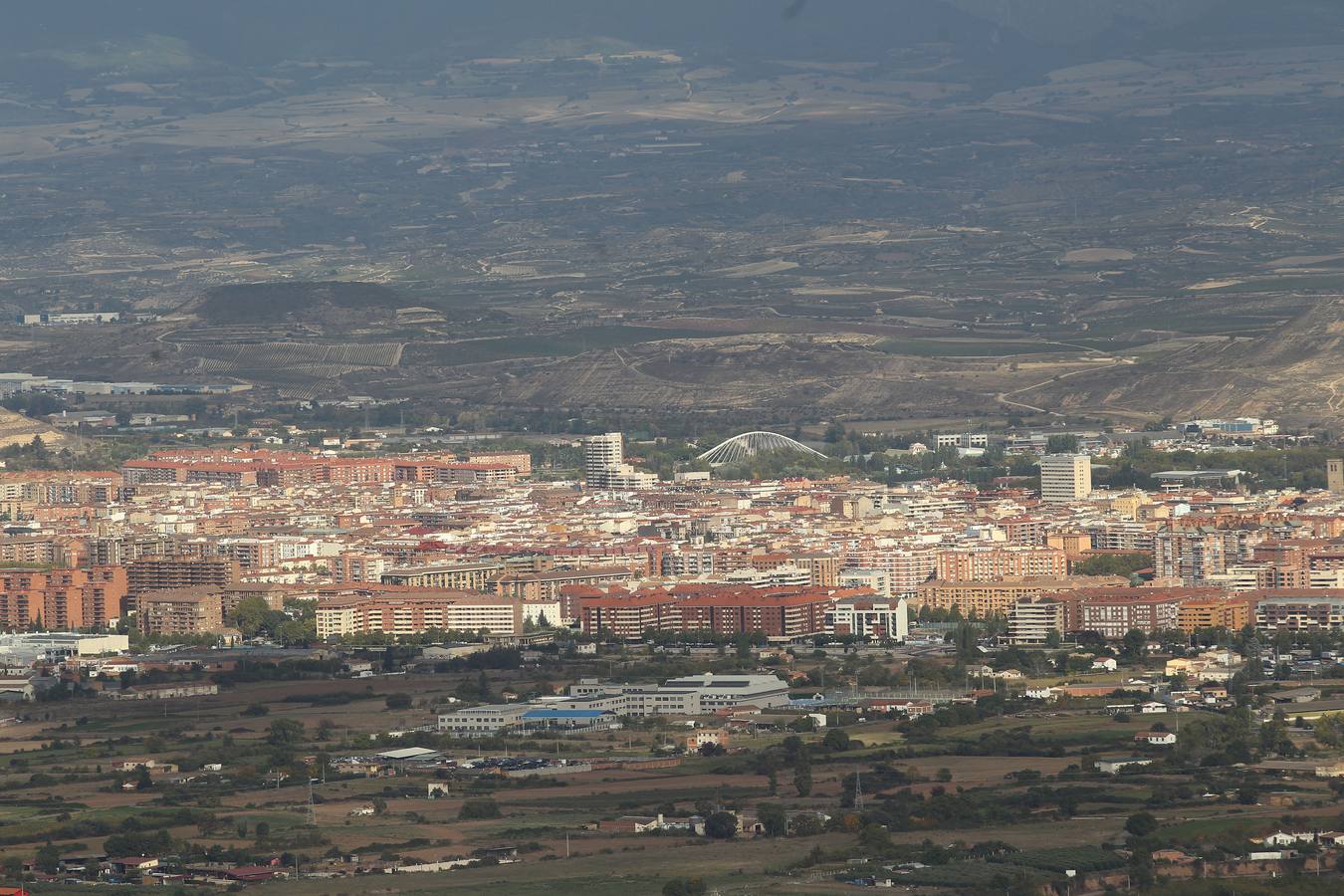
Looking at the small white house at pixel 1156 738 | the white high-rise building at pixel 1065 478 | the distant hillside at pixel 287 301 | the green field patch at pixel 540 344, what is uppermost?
the distant hillside at pixel 287 301

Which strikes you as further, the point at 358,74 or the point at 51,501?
the point at 358,74

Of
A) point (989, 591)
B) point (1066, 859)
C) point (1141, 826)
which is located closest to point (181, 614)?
point (989, 591)

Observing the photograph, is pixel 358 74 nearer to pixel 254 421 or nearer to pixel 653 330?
Answer: pixel 653 330

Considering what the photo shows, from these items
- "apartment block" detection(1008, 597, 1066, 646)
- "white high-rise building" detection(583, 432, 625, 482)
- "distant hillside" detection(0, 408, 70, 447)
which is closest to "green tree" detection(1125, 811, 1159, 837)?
"apartment block" detection(1008, 597, 1066, 646)

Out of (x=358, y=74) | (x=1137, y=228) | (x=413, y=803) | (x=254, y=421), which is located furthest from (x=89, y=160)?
(x=413, y=803)

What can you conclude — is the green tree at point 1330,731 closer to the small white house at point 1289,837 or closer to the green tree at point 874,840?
the small white house at point 1289,837

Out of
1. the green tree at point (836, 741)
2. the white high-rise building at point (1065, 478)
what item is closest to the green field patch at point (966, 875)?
the green tree at point (836, 741)
